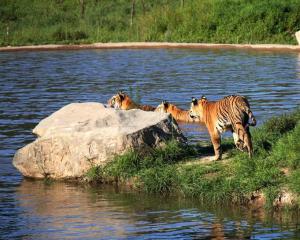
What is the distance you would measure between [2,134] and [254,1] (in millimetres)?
32612

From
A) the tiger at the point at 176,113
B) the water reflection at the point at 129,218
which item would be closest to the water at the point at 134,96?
the water reflection at the point at 129,218

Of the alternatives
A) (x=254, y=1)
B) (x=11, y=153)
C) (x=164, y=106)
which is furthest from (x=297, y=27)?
(x=11, y=153)

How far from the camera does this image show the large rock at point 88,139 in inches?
516

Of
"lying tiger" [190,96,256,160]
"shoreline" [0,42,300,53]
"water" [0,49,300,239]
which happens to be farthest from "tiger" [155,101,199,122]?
"shoreline" [0,42,300,53]

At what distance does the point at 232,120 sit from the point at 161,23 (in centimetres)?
3747

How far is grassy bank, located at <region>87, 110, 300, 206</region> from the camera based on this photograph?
11422 mm

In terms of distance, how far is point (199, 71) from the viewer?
31.5 meters

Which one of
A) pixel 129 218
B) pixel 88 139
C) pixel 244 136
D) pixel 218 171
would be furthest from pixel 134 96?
pixel 129 218

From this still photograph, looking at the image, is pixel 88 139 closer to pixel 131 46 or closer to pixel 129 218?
pixel 129 218

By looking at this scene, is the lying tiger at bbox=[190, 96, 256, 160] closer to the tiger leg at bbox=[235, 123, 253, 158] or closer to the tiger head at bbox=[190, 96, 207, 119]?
the tiger leg at bbox=[235, 123, 253, 158]

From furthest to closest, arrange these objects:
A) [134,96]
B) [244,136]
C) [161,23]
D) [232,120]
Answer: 1. [161,23]
2. [134,96]
3. [232,120]
4. [244,136]

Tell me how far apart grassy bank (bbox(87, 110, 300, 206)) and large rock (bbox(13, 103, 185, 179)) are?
0.20 m

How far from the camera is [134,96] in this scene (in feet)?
77.4

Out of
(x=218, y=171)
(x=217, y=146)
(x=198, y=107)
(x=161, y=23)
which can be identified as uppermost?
(x=161, y=23)
